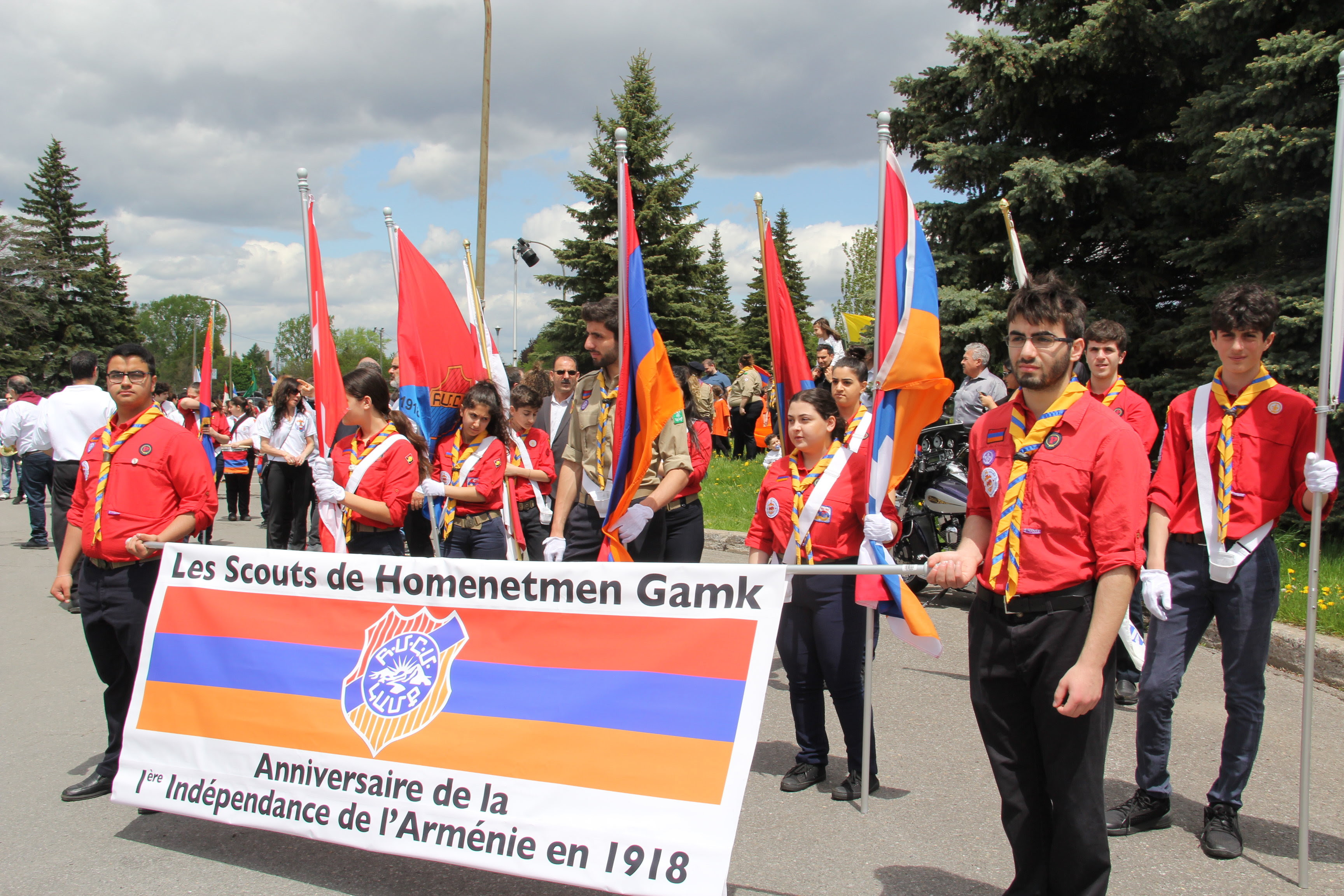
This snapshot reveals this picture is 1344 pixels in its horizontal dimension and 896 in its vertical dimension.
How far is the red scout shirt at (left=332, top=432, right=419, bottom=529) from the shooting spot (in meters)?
5.27

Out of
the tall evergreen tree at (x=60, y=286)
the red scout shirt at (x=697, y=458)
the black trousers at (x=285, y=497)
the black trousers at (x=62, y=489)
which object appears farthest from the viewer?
the tall evergreen tree at (x=60, y=286)

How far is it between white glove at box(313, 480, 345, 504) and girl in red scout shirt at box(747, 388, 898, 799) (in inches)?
101

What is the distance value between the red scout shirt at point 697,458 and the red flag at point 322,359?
7.65 ft

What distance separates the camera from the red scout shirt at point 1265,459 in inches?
147

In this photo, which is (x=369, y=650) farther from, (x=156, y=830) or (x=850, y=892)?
(x=850, y=892)

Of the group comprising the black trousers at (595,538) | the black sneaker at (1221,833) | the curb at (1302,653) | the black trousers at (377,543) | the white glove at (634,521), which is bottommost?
the black sneaker at (1221,833)

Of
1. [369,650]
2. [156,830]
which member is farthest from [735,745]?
[156,830]

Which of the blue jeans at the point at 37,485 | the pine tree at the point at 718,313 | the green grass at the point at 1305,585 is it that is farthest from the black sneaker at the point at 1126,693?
the pine tree at the point at 718,313

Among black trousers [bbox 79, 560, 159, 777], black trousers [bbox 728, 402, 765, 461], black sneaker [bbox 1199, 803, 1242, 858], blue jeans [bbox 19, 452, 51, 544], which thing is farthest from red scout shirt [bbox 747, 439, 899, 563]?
black trousers [bbox 728, 402, 765, 461]

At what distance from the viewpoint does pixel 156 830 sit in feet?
13.1

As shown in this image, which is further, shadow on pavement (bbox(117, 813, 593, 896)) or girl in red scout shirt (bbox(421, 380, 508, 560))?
girl in red scout shirt (bbox(421, 380, 508, 560))

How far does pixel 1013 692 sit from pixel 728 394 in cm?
1491

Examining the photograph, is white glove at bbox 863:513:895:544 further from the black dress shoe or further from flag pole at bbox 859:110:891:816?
the black dress shoe

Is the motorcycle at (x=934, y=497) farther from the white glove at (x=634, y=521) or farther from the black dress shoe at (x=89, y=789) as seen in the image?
the black dress shoe at (x=89, y=789)
